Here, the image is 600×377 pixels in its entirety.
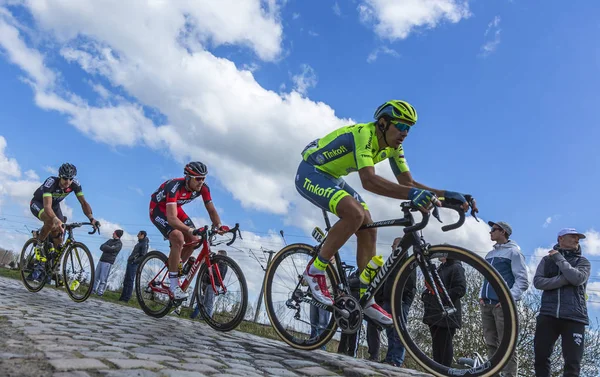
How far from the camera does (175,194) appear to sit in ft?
23.0

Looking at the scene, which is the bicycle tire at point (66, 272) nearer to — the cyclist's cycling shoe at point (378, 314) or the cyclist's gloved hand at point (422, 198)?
the cyclist's cycling shoe at point (378, 314)

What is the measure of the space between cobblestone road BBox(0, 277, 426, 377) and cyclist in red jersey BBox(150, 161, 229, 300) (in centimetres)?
175

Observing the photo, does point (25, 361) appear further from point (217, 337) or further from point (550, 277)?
point (550, 277)

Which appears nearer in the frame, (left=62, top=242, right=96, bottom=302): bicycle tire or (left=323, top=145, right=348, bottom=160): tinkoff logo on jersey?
(left=323, top=145, right=348, bottom=160): tinkoff logo on jersey

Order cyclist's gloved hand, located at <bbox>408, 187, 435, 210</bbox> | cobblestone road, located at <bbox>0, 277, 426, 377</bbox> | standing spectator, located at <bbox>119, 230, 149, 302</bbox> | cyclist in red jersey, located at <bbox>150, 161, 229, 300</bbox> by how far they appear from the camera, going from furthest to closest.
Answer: standing spectator, located at <bbox>119, 230, 149, 302</bbox> < cyclist in red jersey, located at <bbox>150, 161, 229, 300</bbox> < cyclist's gloved hand, located at <bbox>408, 187, 435, 210</bbox> < cobblestone road, located at <bbox>0, 277, 426, 377</bbox>

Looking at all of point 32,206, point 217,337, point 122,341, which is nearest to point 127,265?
point 32,206

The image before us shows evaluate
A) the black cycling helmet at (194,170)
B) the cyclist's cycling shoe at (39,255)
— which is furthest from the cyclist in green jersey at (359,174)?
the cyclist's cycling shoe at (39,255)

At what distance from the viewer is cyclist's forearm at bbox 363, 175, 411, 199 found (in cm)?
386

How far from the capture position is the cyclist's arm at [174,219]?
22.3 ft

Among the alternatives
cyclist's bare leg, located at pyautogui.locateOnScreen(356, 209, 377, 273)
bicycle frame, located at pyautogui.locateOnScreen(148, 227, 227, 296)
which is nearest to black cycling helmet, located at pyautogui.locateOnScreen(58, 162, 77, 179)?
bicycle frame, located at pyautogui.locateOnScreen(148, 227, 227, 296)

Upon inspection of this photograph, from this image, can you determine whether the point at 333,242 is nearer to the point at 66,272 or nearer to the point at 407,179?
the point at 407,179

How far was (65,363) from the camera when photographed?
2795 millimetres

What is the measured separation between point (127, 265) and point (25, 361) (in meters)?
11.7

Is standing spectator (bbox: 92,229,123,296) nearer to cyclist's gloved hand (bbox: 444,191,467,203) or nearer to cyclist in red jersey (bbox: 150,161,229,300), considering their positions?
cyclist in red jersey (bbox: 150,161,229,300)
